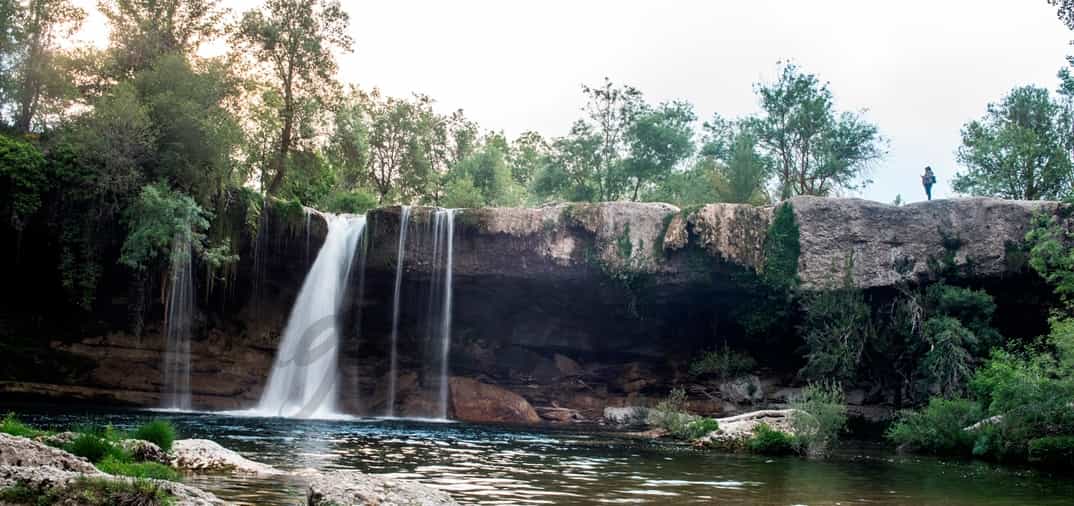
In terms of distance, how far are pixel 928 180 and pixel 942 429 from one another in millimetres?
13203

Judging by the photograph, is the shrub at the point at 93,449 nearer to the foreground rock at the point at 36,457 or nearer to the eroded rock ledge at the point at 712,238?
the foreground rock at the point at 36,457

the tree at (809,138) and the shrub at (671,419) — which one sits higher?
the tree at (809,138)

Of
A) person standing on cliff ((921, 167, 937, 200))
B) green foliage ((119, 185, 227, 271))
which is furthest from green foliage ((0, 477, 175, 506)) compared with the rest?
person standing on cliff ((921, 167, 937, 200))

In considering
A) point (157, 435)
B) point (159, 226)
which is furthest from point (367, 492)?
point (159, 226)

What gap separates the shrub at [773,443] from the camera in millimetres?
19475

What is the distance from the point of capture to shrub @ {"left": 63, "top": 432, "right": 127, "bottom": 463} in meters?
9.63

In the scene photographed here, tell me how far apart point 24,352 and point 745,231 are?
24.0 m

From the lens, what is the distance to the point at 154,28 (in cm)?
3098

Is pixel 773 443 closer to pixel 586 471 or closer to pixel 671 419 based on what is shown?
pixel 671 419

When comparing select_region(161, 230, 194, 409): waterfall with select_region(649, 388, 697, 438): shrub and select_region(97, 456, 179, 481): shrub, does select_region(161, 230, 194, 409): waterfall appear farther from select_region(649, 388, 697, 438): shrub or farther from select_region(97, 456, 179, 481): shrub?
select_region(97, 456, 179, 481): shrub

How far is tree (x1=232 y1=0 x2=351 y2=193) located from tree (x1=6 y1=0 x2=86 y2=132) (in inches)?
243

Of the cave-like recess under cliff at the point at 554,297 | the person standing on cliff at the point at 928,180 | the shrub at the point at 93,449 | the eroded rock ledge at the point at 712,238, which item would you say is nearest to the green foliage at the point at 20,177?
the cave-like recess under cliff at the point at 554,297

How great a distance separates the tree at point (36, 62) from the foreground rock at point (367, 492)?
26379 millimetres

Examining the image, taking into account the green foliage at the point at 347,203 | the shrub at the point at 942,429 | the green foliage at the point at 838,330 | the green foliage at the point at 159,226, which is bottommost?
the shrub at the point at 942,429
